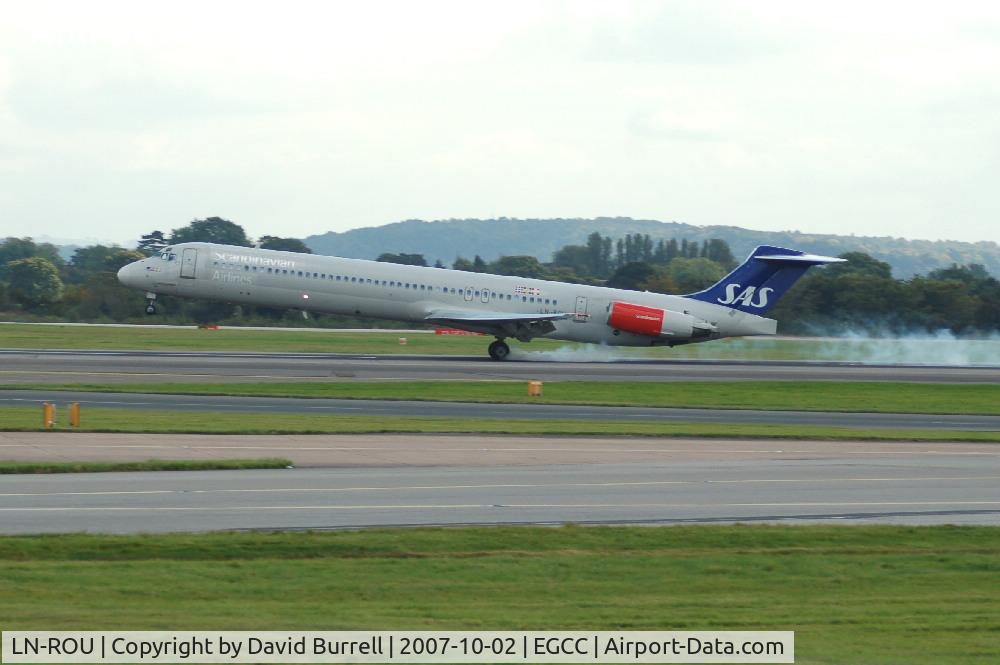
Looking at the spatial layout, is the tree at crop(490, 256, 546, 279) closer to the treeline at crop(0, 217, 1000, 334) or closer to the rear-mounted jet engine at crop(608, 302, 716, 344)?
the treeline at crop(0, 217, 1000, 334)

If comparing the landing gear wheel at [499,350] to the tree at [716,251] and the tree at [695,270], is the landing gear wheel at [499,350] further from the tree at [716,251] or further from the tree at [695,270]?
the tree at [716,251]

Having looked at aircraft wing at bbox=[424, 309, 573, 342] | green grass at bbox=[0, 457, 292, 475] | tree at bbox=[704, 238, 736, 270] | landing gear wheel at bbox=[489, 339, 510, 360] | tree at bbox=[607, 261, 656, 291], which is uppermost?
tree at bbox=[704, 238, 736, 270]

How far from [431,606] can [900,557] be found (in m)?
7.08

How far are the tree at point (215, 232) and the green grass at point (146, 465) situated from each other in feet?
368

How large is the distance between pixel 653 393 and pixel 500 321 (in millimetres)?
11771

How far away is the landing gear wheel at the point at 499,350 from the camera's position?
56.9 m

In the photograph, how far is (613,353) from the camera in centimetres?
6475

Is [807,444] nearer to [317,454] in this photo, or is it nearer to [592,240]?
[317,454]

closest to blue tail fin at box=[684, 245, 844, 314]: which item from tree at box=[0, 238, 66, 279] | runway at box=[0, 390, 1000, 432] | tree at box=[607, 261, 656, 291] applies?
runway at box=[0, 390, 1000, 432]

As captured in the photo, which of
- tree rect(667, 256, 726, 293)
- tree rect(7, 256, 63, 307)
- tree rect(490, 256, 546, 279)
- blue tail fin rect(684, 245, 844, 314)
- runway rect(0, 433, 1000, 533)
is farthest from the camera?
tree rect(490, 256, 546, 279)

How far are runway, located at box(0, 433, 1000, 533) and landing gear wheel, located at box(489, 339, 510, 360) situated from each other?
2546 centimetres

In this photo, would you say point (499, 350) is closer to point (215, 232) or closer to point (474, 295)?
point (474, 295)

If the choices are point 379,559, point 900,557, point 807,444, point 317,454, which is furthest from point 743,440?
point 379,559

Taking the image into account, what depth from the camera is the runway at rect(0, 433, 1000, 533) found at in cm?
1916
